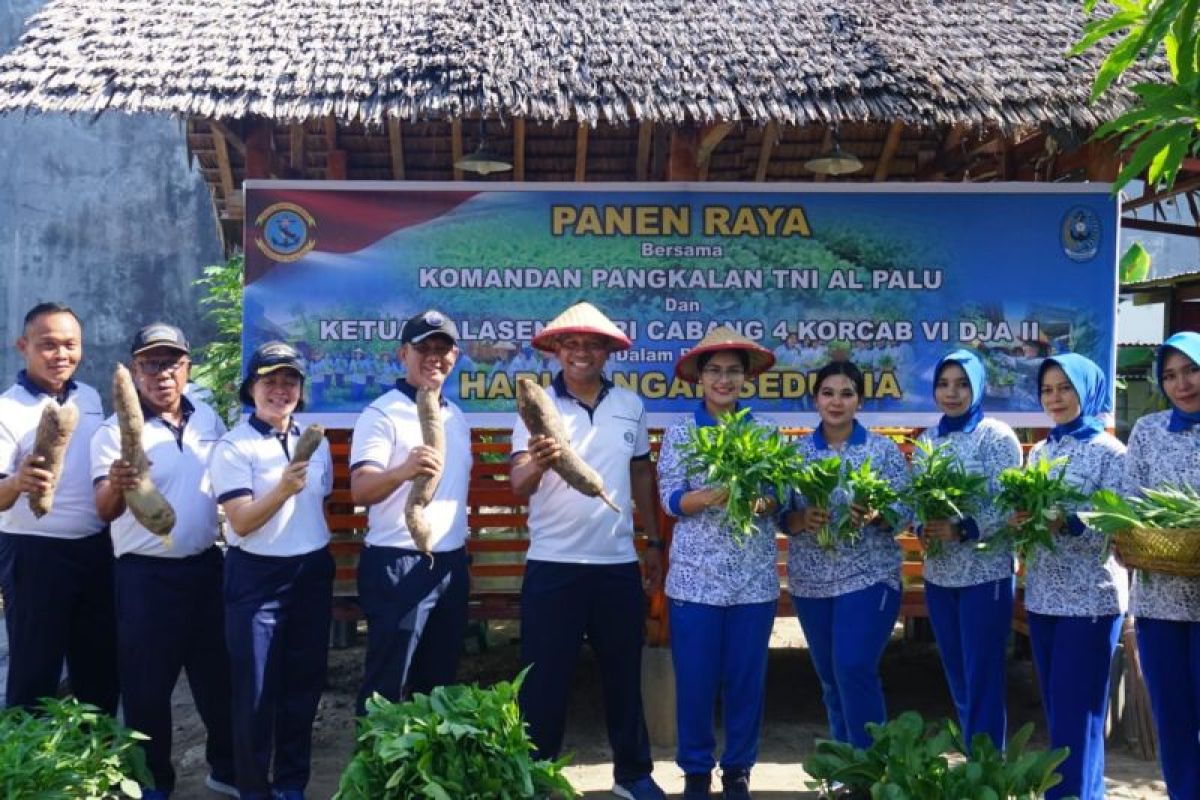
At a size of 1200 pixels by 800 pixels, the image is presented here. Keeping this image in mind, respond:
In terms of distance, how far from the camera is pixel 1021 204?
5.99 metres

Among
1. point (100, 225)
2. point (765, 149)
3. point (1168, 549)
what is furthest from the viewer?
point (100, 225)

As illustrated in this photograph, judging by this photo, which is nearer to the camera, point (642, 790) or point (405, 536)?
point (405, 536)

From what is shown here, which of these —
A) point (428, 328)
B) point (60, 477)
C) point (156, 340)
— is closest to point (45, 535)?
point (60, 477)

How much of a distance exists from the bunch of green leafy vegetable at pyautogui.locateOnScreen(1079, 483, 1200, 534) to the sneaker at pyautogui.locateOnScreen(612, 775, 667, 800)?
2.04 metres

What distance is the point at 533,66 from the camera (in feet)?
18.2

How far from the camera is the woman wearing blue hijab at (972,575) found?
4340mm

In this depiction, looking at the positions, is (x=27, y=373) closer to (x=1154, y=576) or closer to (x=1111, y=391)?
(x=1154, y=576)

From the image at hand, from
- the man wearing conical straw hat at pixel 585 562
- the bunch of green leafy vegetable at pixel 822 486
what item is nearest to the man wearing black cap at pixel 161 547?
the man wearing conical straw hat at pixel 585 562

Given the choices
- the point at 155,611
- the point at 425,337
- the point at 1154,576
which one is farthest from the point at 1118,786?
the point at 155,611

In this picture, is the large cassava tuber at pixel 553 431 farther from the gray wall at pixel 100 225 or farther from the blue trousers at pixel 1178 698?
the gray wall at pixel 100 225

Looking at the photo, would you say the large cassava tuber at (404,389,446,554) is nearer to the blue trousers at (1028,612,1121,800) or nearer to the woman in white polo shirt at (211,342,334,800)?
the woman in white polo shirt at (211,342,334,800)

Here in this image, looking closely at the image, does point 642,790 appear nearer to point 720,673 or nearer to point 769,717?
point 720,673

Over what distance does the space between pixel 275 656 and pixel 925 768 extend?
2477 millimetres

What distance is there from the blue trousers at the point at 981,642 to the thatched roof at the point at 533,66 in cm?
240
